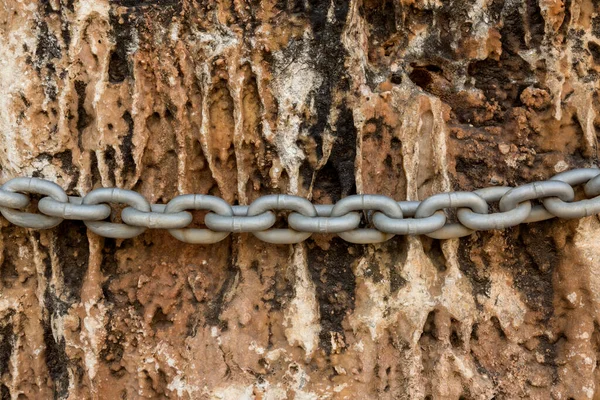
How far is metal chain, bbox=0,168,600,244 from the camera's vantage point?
128 centimetres

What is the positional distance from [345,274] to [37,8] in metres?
1.12

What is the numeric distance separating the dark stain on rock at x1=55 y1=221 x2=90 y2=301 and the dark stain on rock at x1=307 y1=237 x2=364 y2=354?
655 mm

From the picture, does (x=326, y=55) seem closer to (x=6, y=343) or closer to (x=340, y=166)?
(x=340, y=166)

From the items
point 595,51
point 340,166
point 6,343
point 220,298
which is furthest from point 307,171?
point 6,343

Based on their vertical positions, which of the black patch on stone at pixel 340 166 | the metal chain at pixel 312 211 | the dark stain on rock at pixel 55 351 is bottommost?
the dark stain on rock at pixel 55 351

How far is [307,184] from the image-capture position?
1.47 metres

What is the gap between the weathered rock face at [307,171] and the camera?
1428 mm

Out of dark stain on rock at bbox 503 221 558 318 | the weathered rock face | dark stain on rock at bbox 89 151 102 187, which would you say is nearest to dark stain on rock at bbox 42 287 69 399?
the weathered rock face

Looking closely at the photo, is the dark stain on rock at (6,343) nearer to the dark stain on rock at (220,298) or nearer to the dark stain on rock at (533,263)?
the dark stain on rock at (220,298)

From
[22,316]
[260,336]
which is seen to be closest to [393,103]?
[260,336]

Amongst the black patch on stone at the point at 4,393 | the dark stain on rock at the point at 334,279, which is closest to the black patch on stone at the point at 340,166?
the dark stain on rock at the point at 334,279

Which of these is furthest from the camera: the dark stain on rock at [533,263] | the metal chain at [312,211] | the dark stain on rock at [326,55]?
the dark stain on rock at [533,263]

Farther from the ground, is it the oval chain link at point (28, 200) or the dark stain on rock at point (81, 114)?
the dark stain on rock at point (81, 114)

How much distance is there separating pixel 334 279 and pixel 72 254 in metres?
0.76
